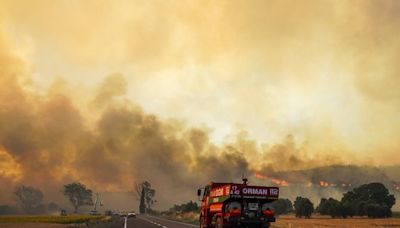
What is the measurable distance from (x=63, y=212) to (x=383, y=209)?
96.2 meters

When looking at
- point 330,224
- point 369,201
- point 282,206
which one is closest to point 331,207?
point 369,201

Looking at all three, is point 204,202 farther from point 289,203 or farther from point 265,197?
point 289,203

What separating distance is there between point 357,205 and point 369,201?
19.7 ft

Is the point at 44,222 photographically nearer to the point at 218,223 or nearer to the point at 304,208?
the point at 218,223

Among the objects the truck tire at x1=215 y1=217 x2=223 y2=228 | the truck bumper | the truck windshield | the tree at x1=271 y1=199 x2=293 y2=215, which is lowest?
the tree at x1=271 y1=199 x2=293 y2=215

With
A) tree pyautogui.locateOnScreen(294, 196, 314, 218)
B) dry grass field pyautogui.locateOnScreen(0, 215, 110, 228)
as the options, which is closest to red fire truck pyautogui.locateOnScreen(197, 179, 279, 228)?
dry grass field pyautogui.locateOnScreen(0, 215, 110, 228)

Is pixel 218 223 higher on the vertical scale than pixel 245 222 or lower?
lower

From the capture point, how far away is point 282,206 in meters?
157

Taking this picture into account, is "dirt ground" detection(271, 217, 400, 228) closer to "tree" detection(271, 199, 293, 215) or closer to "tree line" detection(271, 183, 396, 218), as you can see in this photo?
"tree line" detection(271, 183, 396, 218)

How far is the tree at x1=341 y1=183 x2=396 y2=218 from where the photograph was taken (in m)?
108

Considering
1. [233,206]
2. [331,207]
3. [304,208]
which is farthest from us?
[331,207]

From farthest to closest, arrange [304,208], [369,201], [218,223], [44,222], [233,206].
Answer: [369,201], [304,208], [44,222], [218,223], [233,206]

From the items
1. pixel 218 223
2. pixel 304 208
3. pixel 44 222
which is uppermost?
pixel 218 223

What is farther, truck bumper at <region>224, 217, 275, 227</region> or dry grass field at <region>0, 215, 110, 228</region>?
dry grass field at <region>0, 215, 110, 228</region>
